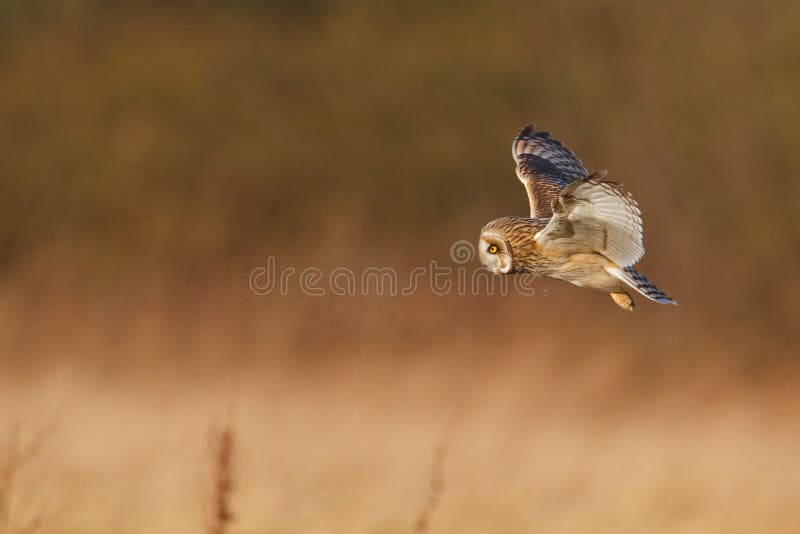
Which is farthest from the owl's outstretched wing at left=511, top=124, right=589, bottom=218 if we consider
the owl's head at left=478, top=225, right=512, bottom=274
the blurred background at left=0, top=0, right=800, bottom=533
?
the blurred background at left=0, top=0, right=800, bottom=533

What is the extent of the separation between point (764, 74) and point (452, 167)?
2.77m

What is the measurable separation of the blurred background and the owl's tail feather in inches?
36.9

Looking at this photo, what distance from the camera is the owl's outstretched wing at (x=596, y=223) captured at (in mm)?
3531

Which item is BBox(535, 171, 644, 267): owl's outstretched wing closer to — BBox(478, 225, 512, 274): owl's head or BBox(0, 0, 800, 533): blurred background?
BBox(478, 225, 512, 274): owl's head

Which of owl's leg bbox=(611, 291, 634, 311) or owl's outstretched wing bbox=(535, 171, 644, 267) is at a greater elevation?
owl's outstretched wing bbox=(535, 171, 644, 267)

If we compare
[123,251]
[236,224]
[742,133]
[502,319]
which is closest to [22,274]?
[123,251]

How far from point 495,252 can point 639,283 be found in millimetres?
449

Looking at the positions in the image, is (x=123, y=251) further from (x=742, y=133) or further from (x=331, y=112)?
(x=742, y=133)

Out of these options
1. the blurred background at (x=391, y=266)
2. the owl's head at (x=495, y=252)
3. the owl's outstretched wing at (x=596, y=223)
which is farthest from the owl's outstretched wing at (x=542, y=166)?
the blurred background at (x=391, y=266)

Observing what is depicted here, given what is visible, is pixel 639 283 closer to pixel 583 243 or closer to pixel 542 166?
pixel 583 243

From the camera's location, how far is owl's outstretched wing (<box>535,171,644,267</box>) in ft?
11.6

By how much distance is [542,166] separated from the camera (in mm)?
5047

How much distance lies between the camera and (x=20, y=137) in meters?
11.6

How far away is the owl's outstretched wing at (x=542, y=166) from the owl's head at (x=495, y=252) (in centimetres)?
57
